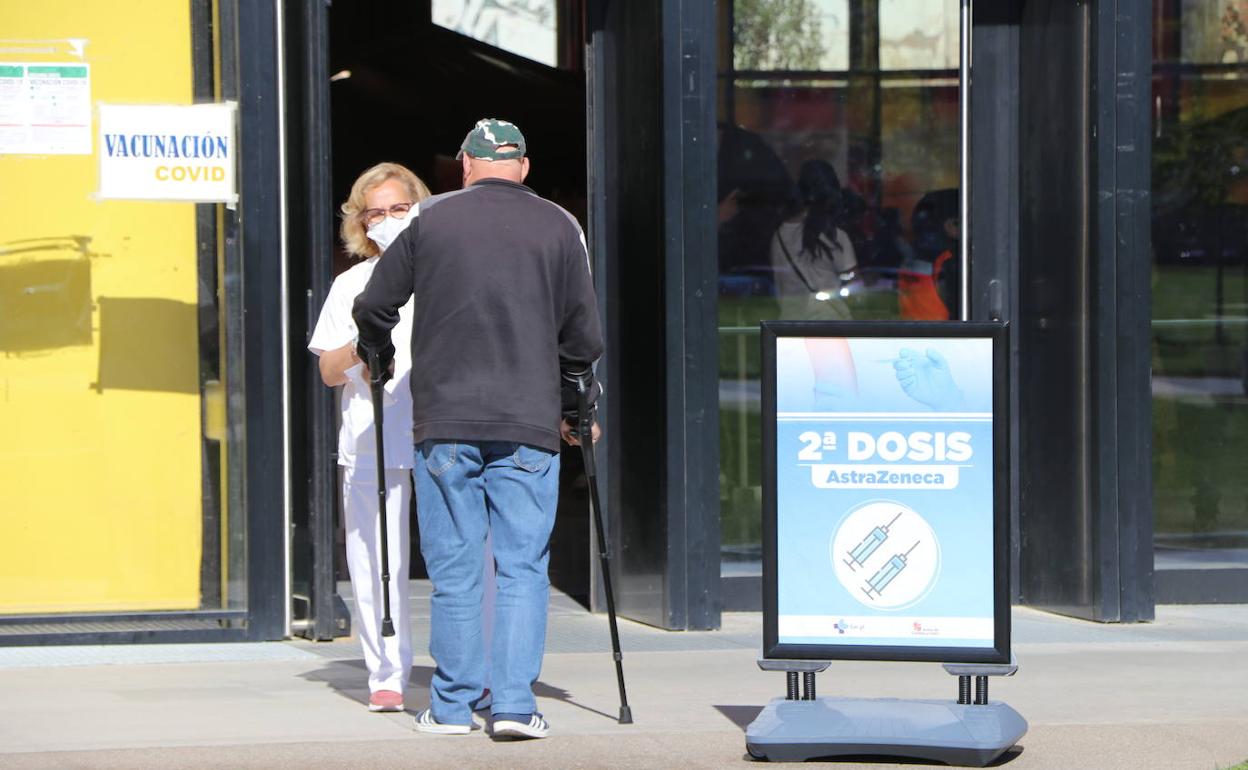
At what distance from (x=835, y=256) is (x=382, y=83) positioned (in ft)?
14.3

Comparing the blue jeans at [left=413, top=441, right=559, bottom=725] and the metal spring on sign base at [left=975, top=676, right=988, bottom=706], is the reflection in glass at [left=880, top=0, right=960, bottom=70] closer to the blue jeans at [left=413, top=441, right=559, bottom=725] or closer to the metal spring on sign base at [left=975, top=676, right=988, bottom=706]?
the blue jeans at [left=413, top=441, right=559, bottom=725]

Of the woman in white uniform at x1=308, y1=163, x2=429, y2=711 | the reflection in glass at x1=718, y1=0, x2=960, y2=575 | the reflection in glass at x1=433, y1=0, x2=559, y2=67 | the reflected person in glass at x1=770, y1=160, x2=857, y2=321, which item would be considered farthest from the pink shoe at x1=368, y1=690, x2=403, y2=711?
the reflection in glass at x1=433, y1=0, x2=559, y2=67

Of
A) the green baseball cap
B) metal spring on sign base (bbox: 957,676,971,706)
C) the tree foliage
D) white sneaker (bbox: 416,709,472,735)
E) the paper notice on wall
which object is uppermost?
the tree foliage

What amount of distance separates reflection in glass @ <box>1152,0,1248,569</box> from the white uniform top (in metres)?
3.94

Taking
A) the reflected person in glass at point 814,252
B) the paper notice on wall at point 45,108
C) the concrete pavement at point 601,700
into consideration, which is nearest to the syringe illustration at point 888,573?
the concrete pavement at point 601,700

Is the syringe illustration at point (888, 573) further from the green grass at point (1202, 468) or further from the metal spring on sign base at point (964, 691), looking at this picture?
the green grass at point (1202, 468)

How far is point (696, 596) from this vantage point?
8.22 m

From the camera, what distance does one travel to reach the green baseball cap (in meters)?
5.99

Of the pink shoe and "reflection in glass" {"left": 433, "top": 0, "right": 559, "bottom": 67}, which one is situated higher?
"reflection in glass" {"left": 433, "top": 0, "right": 559, "bottom": 67}

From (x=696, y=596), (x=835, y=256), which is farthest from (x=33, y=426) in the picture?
(x=835, y=256)

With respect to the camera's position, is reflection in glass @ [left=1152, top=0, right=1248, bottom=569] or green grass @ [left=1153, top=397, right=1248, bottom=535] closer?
reflection in glass @ [left=1152, top=0, right=1248, bottom=569]

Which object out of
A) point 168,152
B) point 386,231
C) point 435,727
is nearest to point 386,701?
point 435,727

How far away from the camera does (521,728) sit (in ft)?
19.2

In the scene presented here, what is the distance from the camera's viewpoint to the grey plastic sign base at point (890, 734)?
5613 millimetres
